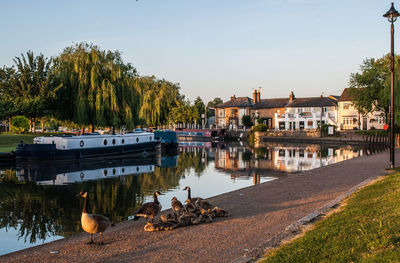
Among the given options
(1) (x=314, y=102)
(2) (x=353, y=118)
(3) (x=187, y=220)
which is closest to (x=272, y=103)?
(1) (x=314, y=102)

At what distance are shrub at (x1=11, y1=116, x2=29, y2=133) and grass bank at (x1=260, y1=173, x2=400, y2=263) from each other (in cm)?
4283

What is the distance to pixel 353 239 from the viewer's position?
21.9 feet

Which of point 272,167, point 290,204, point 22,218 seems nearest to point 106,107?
point 272,167

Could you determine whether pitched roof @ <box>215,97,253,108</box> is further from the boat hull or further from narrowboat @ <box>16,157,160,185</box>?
narrowboat @ <box>16,157,160,185</box>

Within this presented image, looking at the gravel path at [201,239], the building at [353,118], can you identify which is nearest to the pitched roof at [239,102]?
the building at [353,118]

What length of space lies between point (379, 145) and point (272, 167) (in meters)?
27.4

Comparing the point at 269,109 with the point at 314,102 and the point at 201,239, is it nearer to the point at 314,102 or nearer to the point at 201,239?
the point at 314,102

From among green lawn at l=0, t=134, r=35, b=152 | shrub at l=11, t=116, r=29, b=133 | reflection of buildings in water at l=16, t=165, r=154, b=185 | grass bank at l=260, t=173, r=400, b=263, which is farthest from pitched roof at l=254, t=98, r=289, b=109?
grass bank at l=260, t=173, r=400, b=263

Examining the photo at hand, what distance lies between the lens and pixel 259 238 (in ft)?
27.5

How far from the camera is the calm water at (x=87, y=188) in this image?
12688mm

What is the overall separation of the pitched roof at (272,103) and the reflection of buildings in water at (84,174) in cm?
6631

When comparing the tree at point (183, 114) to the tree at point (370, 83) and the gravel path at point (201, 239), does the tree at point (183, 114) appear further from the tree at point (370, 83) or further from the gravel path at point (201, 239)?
the gravel path at point (201, 239)

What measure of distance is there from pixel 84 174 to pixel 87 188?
6.20 metres

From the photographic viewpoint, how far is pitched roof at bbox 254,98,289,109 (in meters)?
92.5
